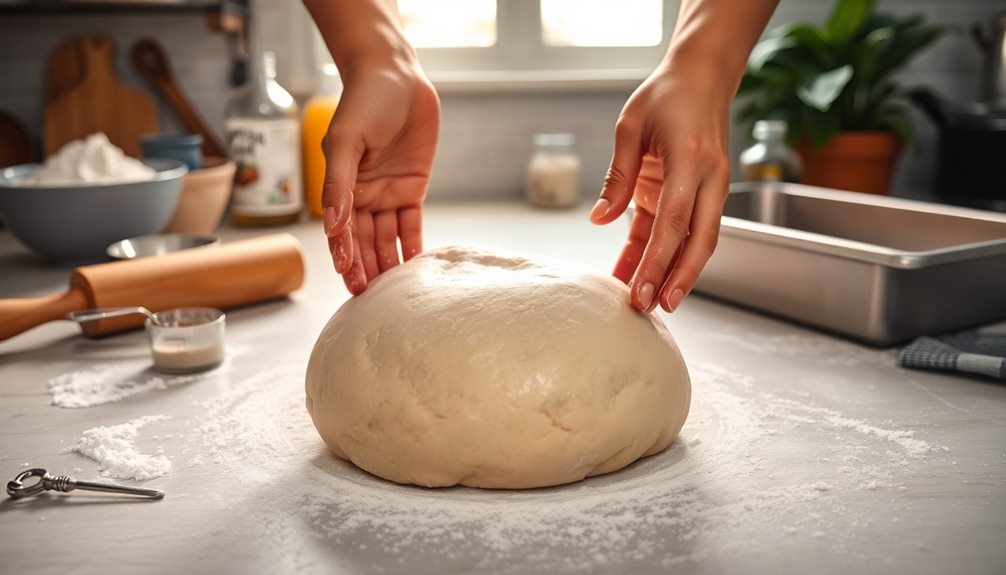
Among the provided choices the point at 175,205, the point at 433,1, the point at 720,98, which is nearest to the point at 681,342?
the point at 720,98

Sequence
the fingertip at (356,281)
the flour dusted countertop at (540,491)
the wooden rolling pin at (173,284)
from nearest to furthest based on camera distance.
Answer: the flour dusted countertop at (540,491) → the fingertip at (356,281) → the wooden rolling pin at (173,284)

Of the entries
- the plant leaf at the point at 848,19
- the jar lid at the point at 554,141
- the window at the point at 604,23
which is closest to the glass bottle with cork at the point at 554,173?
the jar lid at the point at 554,141

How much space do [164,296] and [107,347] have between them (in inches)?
4.7

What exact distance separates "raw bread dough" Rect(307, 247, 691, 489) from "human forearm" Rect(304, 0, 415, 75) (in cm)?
34

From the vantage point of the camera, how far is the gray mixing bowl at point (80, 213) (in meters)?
1.68

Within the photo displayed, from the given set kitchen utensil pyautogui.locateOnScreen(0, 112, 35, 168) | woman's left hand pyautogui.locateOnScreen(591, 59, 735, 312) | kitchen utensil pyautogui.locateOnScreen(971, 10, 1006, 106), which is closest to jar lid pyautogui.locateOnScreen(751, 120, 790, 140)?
kitchen utensil pyautogui.locateOnScreen(971, 10, 1006, 106)

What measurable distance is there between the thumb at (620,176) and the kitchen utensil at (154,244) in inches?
35.0

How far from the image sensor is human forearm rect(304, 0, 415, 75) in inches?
44.8

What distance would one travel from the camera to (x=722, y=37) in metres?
1.07

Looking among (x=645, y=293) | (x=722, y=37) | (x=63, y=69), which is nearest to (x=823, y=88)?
(x=722, y=37)

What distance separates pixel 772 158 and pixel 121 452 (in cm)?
168

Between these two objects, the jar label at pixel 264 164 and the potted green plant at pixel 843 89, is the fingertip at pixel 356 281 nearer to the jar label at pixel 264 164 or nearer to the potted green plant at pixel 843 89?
the jar label at pixel 264 164

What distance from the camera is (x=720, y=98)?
Result: 1039 mm

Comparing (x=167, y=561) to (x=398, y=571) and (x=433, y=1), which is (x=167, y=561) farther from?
(x=433, y=1)
